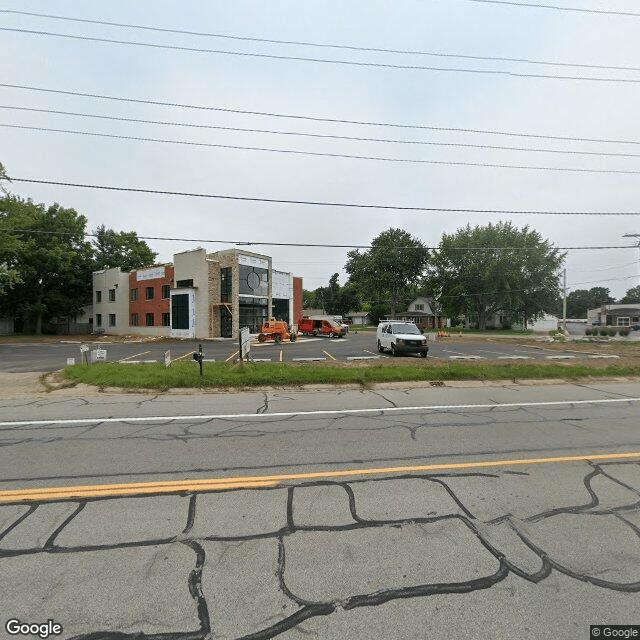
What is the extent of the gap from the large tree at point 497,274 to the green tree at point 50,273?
5056 cm

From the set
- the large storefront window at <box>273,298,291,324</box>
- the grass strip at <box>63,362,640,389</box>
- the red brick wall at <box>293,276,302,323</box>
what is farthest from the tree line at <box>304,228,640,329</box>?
the grass strip at <box>63,362,640,389</box>

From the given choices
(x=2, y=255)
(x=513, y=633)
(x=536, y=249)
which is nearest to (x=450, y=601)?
(x=513, y=633)

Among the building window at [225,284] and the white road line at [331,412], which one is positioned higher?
the building window at [225,284]

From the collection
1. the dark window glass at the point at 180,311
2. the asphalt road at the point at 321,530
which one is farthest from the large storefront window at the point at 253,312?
the asphalt road at the point at 321,530

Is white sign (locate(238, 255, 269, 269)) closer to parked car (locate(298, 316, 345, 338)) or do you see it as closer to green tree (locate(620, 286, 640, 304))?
parked car (locate(298, 316, 345, 338))

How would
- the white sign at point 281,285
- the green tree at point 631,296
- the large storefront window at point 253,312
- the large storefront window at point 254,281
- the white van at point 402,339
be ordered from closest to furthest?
the white van at point 402,339 → the large storefront window at point 254,281 → the large storefront window at point 253,312 → the white sign at point 281,285 → the green tree at point 631,296

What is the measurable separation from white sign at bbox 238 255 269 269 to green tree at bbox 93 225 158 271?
27704 millimetres

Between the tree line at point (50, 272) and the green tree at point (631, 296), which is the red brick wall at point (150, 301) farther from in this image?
the green tree at point (631, 296)

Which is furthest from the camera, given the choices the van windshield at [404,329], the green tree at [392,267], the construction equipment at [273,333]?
the green tree at [392,267]

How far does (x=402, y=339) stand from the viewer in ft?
57.4

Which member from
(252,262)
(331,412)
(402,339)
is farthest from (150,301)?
(331,412)

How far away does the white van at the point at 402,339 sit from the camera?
17.4m

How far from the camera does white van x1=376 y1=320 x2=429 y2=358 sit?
1738cm

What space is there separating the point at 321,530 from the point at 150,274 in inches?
1538
